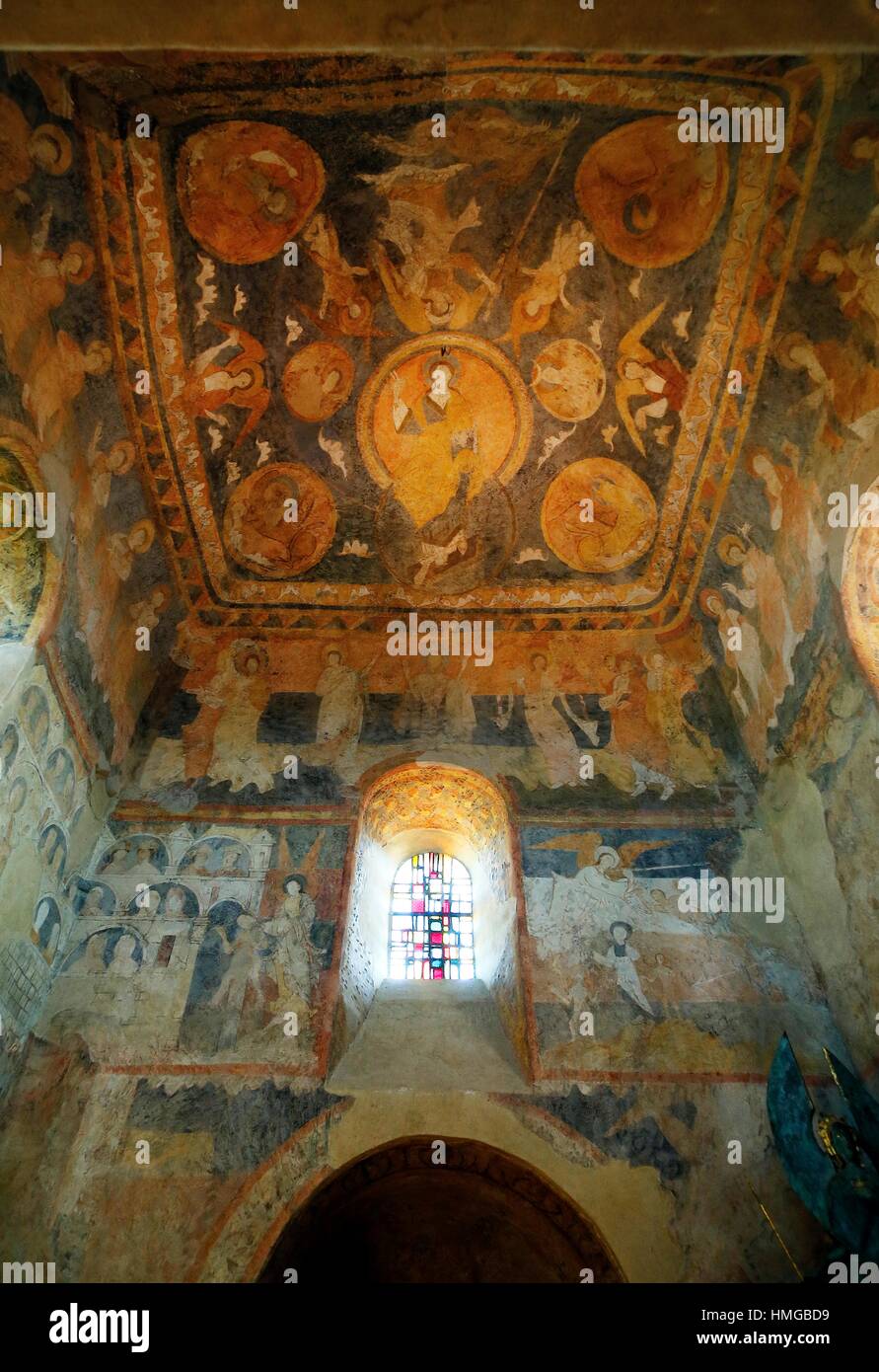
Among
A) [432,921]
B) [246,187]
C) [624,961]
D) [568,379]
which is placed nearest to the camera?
[246,187]

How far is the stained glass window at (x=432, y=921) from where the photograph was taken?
8805 millimetres

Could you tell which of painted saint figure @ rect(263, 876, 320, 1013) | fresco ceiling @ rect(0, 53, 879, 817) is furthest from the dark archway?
fresco ceiling @ rect(0, 53, 879, 817)

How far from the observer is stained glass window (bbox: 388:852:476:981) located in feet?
28.9

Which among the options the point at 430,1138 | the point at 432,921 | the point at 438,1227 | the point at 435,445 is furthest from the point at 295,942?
the point at 435,445

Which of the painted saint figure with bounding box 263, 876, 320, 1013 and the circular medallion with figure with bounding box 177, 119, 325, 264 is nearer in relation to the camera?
the circular medallion with figure with bounding box 177, 119, 325, 264

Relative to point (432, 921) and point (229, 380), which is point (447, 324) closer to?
point (229, 380)

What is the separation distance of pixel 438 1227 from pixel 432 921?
2.84 meters

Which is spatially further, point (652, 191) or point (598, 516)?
point (598, 516)

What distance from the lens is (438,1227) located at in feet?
24.3

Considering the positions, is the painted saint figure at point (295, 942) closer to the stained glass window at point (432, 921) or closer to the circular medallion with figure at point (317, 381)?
the stained glass window at point (432, 921)

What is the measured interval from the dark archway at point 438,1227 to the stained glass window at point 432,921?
192 cm

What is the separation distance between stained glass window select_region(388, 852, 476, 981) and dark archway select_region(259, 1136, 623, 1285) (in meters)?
1.92

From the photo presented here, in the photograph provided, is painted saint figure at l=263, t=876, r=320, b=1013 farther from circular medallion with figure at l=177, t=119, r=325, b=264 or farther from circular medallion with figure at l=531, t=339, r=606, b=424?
circular medallion with figure at l=177, t=119, r=325, b=264

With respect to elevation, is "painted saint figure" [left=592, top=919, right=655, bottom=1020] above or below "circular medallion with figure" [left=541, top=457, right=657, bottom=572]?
below
